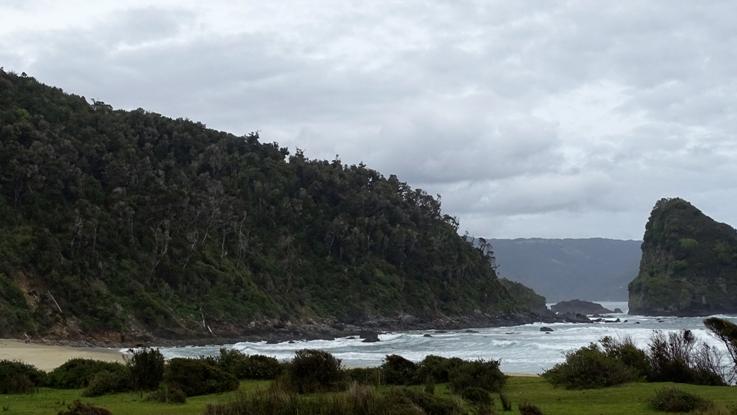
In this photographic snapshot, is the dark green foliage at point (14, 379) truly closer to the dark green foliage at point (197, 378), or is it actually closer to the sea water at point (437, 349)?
the dark green foliage at point (197, 378)

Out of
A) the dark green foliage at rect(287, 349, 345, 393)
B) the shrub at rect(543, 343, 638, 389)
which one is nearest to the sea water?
the shrub at rect(543, 343, 638, 389)

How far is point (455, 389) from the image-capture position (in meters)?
23.0

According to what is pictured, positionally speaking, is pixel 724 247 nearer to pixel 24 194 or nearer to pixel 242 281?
pixel 242 281

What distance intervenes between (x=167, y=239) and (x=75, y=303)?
1679cm

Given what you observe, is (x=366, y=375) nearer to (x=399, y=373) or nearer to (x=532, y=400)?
(x=399, y=373)

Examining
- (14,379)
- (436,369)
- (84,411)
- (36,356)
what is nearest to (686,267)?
(36,356)

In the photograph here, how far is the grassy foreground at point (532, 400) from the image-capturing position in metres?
18.7

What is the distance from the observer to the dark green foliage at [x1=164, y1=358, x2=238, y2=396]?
2308 centimetres

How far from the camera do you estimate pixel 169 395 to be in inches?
815

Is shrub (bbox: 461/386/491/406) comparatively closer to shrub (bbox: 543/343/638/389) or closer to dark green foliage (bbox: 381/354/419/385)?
shrub (bbox: 543/343/638/389)

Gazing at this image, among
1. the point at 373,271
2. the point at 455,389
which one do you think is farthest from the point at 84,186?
the point at 455,389

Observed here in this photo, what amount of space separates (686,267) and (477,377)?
15056cm

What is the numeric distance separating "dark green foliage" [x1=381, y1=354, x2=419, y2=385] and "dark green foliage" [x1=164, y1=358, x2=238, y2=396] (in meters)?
5.58

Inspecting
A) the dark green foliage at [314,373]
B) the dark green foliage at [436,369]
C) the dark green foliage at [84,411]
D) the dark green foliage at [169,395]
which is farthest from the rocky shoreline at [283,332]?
the dark green foliage at [84,411]
